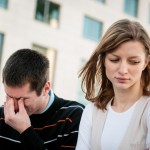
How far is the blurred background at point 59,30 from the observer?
65.7ft

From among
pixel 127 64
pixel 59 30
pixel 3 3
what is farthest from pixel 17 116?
pixel 59 30

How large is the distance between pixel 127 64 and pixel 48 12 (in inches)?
718

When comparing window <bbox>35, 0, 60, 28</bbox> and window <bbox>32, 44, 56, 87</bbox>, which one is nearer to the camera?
window <bbox>35, 0, 60, 28</bbox>

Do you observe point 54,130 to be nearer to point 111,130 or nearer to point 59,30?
point 111,130

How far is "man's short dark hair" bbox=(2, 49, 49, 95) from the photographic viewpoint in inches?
156

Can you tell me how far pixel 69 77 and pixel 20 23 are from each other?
3.70 metres

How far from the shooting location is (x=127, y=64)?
3240 millimetres

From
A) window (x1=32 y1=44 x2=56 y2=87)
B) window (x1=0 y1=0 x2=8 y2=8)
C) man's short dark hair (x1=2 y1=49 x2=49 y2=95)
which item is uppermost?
window (x1=0 y1=0 x2=8 y2=8)

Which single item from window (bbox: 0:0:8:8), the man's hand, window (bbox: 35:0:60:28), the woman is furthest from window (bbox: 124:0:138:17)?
the woman

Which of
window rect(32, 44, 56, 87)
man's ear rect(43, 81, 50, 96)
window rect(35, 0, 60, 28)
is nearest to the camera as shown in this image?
man's ear rect(43, 81, 50, 96)

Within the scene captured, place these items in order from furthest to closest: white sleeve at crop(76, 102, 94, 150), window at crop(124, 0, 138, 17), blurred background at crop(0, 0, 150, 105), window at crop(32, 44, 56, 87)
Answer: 1. window at crop(124, 0, 138, 17)
2. window at crop(32, 44, 56, 87)
3. blurred background at crop(0, 0, 150, 105)
4. white sleeve at crop(76, 102, 94, 150)

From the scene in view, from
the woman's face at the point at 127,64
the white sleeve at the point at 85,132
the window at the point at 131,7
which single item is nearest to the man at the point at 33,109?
the white sleeve at the point at 85,132

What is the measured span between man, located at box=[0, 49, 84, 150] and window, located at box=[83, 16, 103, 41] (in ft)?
61.0

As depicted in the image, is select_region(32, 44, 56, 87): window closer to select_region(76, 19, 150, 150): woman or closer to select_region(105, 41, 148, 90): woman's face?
select_region(76, 19, 150, 150): woman
